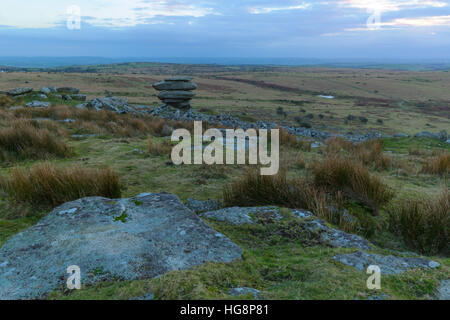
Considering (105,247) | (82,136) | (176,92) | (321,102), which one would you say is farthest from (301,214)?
(321,102)

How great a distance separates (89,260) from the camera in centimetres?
232

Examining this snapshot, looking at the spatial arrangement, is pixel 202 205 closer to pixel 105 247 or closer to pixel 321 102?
pixel 105 247

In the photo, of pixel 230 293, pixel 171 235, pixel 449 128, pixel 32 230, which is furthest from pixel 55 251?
pixel 449 128

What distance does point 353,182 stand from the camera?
14.9 feet

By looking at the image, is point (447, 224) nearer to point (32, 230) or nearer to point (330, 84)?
point (32, 230)

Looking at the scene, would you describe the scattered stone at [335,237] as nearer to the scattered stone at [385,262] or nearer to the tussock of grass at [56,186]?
the scattered stone at [385,262]

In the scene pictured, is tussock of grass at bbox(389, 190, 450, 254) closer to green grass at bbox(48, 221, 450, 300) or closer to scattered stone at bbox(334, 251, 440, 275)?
green grass at bbox(48, 221, 450, 300)

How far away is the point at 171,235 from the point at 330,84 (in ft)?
222

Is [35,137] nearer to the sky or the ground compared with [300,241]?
nearer to the sky

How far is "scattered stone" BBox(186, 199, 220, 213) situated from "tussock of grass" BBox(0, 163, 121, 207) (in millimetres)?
958

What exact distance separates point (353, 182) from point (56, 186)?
389 cm

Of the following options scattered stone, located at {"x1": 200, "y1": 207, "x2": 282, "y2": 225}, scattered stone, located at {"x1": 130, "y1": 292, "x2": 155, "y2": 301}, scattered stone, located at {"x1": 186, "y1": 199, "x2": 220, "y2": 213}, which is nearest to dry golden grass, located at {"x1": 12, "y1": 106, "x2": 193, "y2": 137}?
scattered stone, located at {"x1": 186, "y1": 199, "x2": 220, "y2": 213}

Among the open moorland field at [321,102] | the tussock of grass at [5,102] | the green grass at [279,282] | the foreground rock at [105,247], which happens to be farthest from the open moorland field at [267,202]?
the open moorland field at [321,102]

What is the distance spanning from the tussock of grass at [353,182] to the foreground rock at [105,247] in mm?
2444
